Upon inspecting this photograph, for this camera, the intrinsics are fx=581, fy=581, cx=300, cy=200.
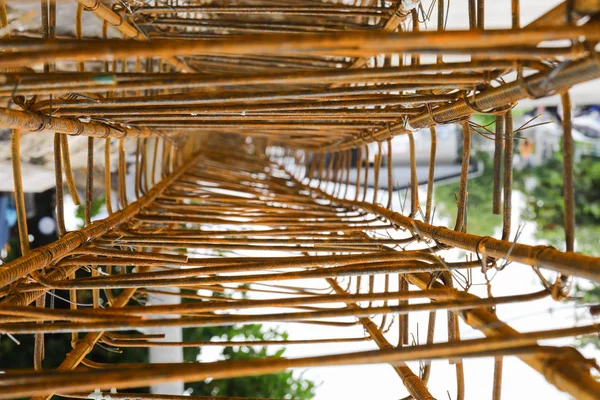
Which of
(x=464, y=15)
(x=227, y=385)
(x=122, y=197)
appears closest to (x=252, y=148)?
(x=227, y=385)

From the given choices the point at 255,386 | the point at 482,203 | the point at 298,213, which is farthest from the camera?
the point at 482,203

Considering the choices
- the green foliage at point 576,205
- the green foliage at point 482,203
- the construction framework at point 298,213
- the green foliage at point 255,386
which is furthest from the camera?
the green foliage at point 576,205

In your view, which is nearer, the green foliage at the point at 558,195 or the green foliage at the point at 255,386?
the green foliage at the point at 255,386

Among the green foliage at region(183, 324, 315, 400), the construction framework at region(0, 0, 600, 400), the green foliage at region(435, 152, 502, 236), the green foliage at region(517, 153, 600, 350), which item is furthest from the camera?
the green foliage at region(517, 153, 600, 350)

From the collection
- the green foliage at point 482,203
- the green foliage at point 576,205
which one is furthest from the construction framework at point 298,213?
the green foliage at point 576,205

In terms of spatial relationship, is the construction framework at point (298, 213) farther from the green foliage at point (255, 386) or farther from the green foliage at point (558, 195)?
the green foliage at point (558, 195)

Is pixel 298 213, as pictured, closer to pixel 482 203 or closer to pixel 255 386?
pixel 255 386

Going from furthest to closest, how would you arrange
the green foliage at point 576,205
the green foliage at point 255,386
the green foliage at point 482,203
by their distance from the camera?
the green foliage at point 576,205 → the green foliage at point 482,203 → the green foliage at point 255,386

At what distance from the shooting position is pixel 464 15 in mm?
2137

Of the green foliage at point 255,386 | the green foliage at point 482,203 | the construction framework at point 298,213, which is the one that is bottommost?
the green foliage at point 255,386

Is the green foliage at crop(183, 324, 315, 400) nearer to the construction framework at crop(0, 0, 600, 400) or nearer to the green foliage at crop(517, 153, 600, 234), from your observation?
the construction framework at crop(0, 0, 600, 400)

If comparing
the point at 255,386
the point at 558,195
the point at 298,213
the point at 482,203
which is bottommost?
the point at 255,386

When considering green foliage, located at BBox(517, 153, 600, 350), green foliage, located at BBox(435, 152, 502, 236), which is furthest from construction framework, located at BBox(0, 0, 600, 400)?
green foliage, located at BBox(517, 153, 600, 350)

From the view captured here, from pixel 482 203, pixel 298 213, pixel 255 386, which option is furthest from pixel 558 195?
pixel 298 213
